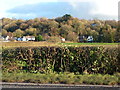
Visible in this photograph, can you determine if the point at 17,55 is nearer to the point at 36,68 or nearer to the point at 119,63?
the point at 36,68

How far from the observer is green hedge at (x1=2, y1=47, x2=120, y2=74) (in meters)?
10.2

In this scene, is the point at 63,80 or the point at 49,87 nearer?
the point at 49,87

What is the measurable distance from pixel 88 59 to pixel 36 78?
121 inches

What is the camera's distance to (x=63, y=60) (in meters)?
10.4

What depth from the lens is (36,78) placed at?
8547mm

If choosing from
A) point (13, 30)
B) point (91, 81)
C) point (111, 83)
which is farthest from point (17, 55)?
point (13, 30)

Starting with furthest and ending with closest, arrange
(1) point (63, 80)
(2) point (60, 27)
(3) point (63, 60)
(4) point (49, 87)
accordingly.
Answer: (2) point (60, 27)
(3) point (63, 60)
(1) point (63, 80)
(4) point (49, 87)

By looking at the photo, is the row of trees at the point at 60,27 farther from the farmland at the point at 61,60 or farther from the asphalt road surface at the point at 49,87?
the asphalt road surface at the point at 49,87

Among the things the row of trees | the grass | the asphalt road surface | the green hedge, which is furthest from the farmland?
the row of trees

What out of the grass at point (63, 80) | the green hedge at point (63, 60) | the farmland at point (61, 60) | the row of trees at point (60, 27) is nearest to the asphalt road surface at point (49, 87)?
the grass at point (63, 80)

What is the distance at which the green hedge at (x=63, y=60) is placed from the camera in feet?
33.6

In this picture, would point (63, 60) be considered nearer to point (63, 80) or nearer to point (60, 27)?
point (63, 80)

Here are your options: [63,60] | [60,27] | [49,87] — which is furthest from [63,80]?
[60,27]

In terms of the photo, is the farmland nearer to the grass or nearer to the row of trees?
the grass
